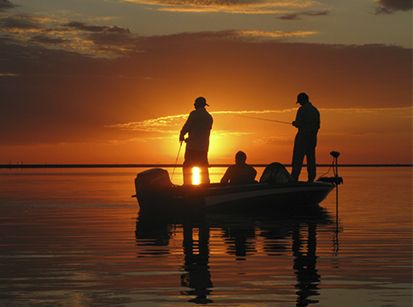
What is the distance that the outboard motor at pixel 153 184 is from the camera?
23859mm

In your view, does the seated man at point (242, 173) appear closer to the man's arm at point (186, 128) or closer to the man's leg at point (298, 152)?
the man's leg at point (298, 152)

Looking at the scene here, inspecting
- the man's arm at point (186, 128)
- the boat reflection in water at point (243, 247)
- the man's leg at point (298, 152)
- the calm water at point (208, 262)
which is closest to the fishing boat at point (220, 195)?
the boat reflection in water at point (243, 247)

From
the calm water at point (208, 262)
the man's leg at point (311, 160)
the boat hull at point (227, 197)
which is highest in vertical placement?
the man's leg at point (311, 160)

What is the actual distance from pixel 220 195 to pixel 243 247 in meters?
8.27

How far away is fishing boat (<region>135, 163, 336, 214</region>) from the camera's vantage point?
22984 mm

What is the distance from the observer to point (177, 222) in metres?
21.3

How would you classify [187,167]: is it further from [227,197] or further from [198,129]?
[227,197]

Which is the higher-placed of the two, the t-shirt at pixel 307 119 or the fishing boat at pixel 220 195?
the t-shirt at pixel 307 119

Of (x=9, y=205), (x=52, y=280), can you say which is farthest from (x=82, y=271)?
(x=9, y=205)

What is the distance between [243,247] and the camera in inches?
577

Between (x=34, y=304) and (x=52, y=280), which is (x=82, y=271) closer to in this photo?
(x=52, y=280)

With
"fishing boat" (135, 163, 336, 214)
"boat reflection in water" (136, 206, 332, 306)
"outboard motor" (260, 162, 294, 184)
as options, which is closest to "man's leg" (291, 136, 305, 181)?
"outboard motor" (260, 162, 294, 184)

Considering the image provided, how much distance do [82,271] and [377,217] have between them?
1270cm

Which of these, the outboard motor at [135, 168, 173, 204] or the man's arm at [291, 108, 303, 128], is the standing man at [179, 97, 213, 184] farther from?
the man's arm at [291, 108, 303, 128]
